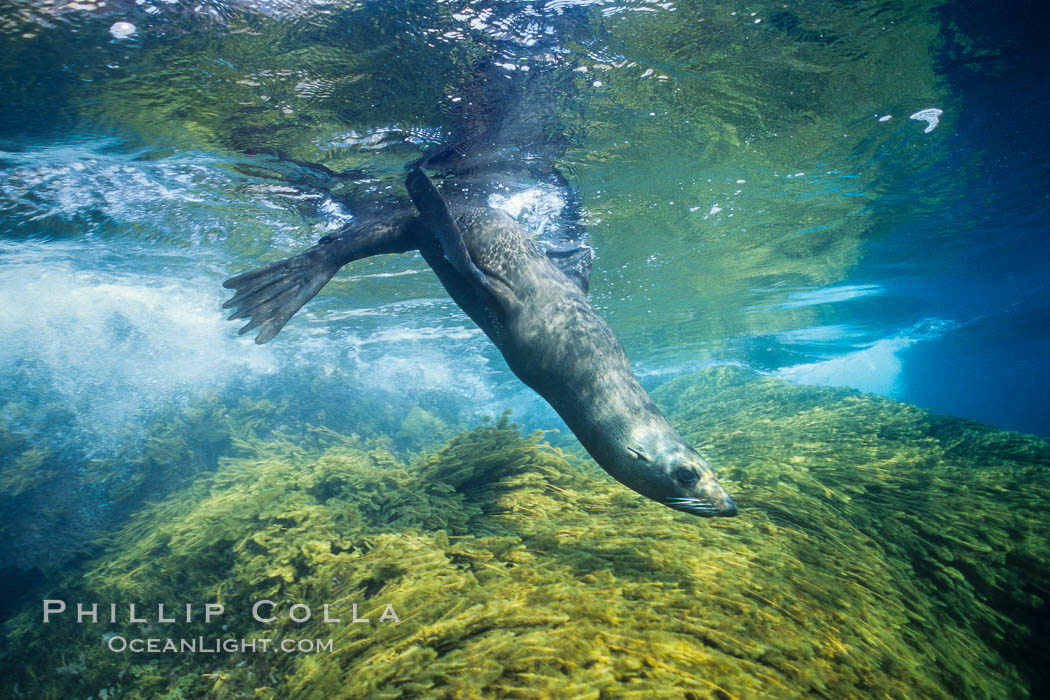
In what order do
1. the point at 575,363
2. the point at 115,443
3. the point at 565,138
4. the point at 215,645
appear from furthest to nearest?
the point at 115,443 < the point at 565,138 < the point at 575,363 < the point at 215,645

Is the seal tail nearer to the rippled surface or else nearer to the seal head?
the rippled surface

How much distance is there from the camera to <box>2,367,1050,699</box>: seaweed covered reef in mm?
1768

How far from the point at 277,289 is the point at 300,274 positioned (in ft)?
0.82

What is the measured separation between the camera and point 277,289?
12.2 feet

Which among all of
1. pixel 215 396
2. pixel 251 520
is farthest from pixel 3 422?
pixel 251 520

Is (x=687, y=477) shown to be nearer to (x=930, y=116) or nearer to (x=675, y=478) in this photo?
(x=675, y=478)

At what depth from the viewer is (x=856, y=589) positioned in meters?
2.57

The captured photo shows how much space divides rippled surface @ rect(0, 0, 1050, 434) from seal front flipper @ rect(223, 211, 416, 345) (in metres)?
1.88

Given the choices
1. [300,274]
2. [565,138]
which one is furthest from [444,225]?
[565,138]

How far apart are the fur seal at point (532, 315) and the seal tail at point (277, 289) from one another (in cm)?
1

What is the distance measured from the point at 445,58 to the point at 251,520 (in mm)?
5192

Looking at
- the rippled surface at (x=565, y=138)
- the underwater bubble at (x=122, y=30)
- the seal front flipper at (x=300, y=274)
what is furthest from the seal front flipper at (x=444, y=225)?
the underwater bubble at (x=122, y=30)

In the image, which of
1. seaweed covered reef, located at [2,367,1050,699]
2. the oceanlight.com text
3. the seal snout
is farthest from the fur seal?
the oceanlight.com text

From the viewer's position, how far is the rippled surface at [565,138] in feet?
12.9
